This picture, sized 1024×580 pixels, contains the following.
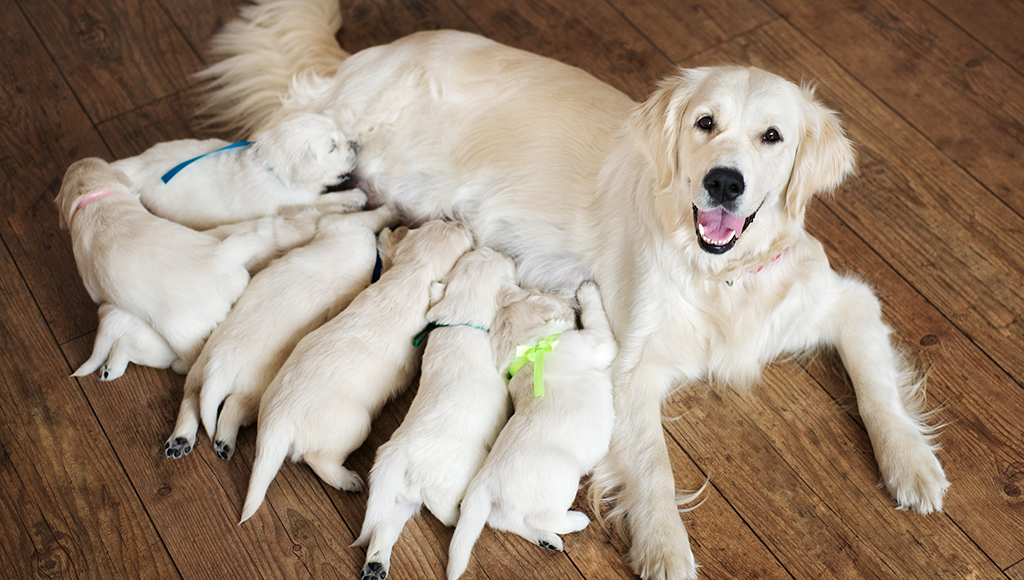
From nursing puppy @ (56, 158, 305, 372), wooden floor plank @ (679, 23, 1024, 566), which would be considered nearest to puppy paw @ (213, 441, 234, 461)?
nursing puppy @ (56, 158, 305, 372)

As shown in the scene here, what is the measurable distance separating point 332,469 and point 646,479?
2.31ft

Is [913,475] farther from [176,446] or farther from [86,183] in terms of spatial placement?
[86,183]

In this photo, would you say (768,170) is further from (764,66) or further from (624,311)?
(764,66)

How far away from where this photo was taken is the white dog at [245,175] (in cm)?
226

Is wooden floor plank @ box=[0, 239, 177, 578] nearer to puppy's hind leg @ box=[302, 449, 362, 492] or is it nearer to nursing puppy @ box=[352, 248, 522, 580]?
puppy's hind leg @ box=[302, 449, 362, 492]

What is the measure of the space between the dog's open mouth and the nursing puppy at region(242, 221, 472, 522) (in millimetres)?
635

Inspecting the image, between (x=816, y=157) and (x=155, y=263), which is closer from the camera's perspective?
(x=816, y=157)

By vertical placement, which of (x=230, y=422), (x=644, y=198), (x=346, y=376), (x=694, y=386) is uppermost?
(x=644, y=198)

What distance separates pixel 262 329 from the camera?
196 cm

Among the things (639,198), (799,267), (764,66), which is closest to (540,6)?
(764,66)

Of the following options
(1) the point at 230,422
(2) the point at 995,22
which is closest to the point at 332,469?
(1) the point at 230,422

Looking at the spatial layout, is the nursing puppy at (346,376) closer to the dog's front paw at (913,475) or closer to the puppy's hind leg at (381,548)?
the puppy's hind leg at (381,548)

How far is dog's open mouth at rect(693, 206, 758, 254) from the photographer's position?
1810mm

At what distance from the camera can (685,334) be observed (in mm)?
1995
